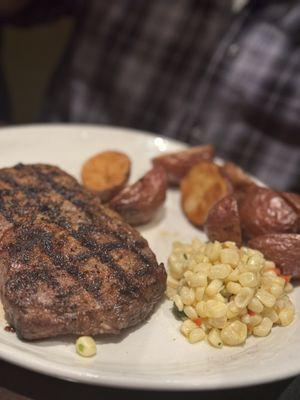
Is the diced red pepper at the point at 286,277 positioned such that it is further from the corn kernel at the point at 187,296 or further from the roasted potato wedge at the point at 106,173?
the roasted potato wedge at the point at 106,173

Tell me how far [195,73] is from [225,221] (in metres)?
1.50

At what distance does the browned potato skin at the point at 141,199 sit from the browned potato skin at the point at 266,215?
0.34 m

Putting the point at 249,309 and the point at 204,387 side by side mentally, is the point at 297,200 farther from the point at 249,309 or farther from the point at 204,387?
the point at 204,387

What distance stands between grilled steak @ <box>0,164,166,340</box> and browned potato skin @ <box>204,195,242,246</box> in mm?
318

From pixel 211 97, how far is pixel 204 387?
2003 millimetres

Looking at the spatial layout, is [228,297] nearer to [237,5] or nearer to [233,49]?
[233,49]

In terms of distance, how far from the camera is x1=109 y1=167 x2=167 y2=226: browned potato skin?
7.09 feet

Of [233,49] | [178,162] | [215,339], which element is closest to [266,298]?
[215,339]

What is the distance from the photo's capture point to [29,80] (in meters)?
4.60

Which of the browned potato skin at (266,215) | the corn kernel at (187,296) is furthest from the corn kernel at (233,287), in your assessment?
the browned potato skin at (266,215)

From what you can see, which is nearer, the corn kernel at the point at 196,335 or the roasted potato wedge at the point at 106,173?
the corn kernel at the point at 196,335

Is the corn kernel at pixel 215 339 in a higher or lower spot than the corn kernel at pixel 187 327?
higher

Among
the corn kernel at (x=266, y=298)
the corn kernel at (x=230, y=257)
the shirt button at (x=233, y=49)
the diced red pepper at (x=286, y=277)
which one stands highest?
the shirt button at (x=233, y=49)

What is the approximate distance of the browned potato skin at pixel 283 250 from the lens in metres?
1.92
